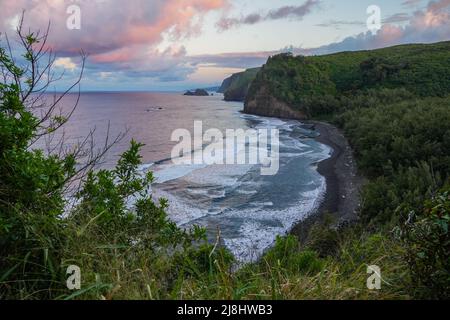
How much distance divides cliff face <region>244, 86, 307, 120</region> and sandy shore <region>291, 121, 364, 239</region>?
106 feet

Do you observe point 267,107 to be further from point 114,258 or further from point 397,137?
point 114,258

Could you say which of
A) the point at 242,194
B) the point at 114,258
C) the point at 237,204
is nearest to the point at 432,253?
the point at 114,258

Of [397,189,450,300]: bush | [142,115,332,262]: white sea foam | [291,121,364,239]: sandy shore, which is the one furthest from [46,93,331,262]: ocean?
[397,189,450,300]: bush

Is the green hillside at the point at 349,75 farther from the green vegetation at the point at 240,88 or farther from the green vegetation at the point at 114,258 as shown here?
the green vegetation at the point at 240,88

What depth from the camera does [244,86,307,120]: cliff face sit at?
237 feet

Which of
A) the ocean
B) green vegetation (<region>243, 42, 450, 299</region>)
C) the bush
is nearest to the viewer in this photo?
the bush

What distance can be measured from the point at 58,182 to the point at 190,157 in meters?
31.5

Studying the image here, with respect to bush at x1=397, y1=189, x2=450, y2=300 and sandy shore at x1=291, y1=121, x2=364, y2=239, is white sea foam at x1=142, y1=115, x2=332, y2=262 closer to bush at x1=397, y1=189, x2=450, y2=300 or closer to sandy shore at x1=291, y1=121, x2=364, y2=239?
sandy shore at x1=291, y1=121, x2=364, y2=239

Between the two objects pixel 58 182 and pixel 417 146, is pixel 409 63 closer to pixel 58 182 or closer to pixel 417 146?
pixel 417 146

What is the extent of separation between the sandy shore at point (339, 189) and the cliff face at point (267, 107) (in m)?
32.4

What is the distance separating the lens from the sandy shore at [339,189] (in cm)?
1797

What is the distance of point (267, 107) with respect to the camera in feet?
267
